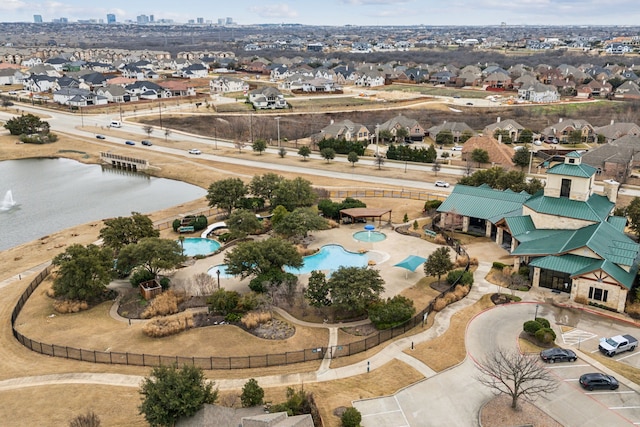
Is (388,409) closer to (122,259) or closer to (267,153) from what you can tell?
(122,259)

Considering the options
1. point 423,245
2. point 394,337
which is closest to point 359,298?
point 394,337

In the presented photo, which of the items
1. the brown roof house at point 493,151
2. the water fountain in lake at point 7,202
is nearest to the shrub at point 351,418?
the water fountain in lake at point 7,202

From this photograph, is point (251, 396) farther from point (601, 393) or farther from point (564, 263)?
point (564, 263)

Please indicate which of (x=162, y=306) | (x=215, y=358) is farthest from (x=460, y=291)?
(x=162, y=306)

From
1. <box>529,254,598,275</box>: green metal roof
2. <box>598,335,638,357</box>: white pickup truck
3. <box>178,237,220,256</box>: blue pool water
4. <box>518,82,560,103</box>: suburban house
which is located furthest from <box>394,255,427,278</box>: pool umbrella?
<box>518,82,560,103</box>: suburban house

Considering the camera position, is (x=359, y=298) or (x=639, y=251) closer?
(x=359, y=298)
